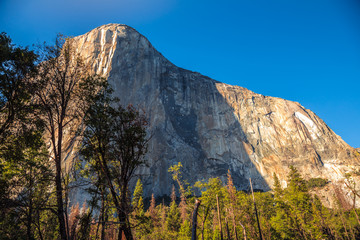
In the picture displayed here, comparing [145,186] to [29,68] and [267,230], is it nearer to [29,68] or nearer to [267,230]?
[267,230]

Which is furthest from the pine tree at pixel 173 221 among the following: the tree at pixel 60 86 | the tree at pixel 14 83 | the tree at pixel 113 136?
the tree at pixel 14 83

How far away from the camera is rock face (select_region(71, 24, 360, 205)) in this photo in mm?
81500

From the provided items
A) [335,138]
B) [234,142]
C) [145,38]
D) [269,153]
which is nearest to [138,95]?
[145,38]

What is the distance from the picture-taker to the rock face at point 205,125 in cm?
8150

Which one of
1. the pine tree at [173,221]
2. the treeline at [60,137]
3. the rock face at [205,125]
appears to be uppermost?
the rock face at [205,125]


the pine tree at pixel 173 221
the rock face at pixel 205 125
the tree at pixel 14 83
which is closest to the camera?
the tree at pixel 14 83

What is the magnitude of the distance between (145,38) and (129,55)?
1317 cm

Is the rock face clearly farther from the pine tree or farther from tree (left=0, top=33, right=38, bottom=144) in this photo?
tree (left=0, top=33, right=38, bottom=144)

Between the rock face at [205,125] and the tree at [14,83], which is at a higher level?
the rock face at [205,125]

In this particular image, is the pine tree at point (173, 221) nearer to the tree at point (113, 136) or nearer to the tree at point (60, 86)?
the tree at point (113, 136)

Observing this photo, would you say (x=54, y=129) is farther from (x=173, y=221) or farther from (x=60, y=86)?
(x=173, y=221)

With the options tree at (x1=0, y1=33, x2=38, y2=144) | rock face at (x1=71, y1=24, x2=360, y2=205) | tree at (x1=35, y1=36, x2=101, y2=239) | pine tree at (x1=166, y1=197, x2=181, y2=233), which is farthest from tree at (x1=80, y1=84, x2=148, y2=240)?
rock face at (x1=71, y1=24, x2=360, y2=205)

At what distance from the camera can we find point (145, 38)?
316 feet

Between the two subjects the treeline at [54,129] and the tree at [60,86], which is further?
the tree at [60,86]
